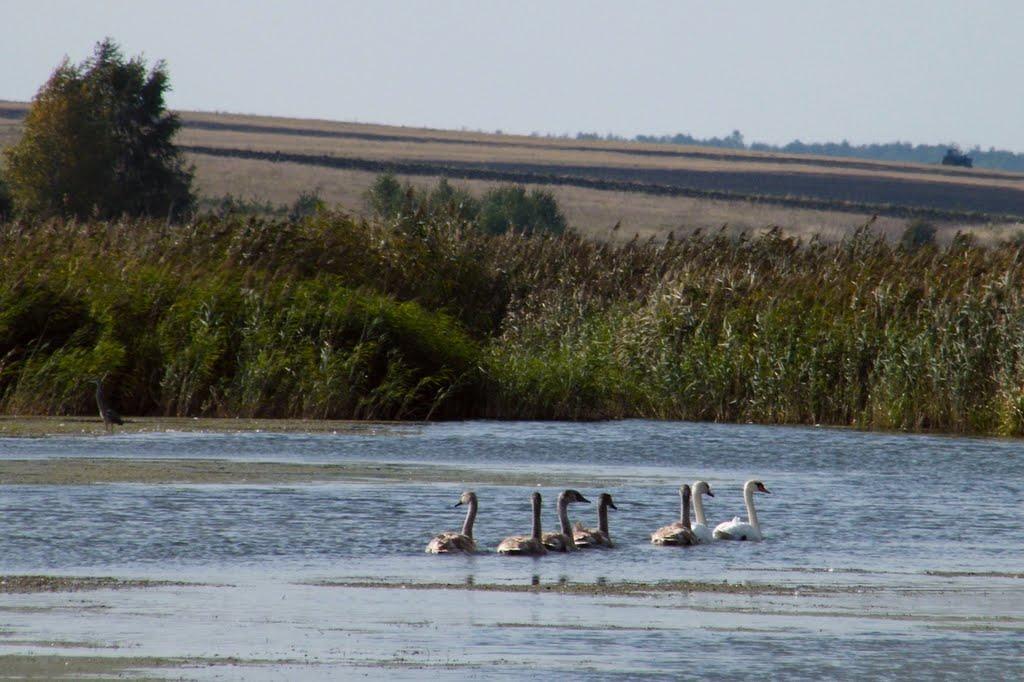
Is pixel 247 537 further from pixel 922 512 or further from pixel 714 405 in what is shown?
pixel 714 405

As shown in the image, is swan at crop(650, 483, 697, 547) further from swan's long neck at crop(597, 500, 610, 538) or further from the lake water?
swan's long neck at crop(597, 500, 610, 538)

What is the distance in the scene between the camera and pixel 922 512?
16828mm

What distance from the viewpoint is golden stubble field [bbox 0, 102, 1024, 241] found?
85.2m

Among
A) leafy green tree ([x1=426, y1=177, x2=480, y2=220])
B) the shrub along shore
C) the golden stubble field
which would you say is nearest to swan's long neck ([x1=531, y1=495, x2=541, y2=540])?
the shrub along shore

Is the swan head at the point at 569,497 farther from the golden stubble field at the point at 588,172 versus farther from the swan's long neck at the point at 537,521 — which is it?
the golden stubble field at the point at 588,172

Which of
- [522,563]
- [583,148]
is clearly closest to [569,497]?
[522,563]

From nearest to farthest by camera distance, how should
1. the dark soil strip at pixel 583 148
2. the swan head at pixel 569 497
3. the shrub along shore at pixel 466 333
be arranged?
the swan head at pixel 569 497, the shrub along shore at pixel 466 333, the dark soil strip at pixel 583 148

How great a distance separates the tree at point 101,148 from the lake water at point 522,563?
119 feet

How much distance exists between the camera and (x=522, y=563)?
13.5 meters

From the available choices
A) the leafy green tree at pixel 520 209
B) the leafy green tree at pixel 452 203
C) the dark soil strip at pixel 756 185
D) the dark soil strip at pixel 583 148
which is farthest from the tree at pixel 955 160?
the leafy green tree at pixel 452 203

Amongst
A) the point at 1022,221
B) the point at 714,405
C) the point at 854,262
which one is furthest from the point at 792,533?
the point at 1022,221

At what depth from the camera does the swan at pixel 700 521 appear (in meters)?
15.0

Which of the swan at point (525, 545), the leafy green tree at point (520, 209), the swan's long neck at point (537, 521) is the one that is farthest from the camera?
the leafy green tree at point (520, 209)

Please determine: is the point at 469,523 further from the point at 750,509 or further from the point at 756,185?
the point at 756,185
